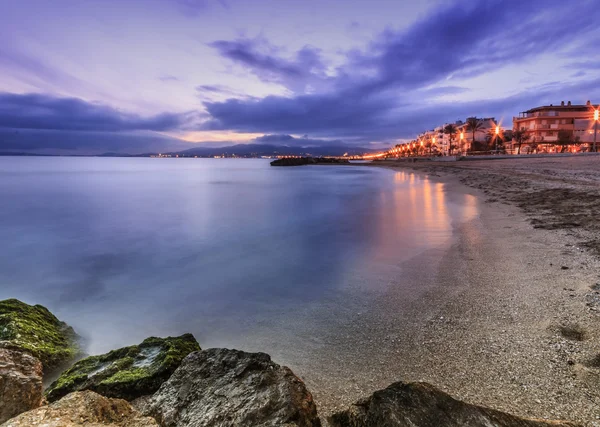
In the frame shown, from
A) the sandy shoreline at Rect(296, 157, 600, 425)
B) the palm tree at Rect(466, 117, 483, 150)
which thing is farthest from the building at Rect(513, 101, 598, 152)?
the sandy shoreline at Rect(296, 157, 600, 425)

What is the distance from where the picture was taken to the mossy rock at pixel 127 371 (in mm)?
3135

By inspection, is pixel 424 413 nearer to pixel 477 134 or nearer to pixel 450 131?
pixel 450 131

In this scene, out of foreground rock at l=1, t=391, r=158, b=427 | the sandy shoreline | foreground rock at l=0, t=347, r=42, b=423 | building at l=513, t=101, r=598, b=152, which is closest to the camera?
foreground rock at l=1, t=391, r=158, b=427

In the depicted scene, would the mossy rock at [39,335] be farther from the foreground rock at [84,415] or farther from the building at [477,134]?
the building at [477,134]

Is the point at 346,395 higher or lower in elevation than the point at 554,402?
lower

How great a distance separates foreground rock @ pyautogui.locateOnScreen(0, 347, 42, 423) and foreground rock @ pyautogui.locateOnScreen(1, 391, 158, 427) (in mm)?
439

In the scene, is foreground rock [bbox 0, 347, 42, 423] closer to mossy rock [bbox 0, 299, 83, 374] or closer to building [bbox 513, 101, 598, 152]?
mossy rock [bbox 0, 299, 83, 374]

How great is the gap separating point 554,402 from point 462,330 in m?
1.38

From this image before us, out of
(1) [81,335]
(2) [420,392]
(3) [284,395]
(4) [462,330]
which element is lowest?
(1) [81,335]

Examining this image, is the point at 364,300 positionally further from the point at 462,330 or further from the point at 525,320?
the point at 525,320

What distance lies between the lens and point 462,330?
4.08 meters

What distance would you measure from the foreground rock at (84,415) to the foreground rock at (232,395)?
22 centimetres

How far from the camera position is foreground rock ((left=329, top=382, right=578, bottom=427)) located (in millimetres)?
1948

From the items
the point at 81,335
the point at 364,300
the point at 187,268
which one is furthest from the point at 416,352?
the point at 187,268
